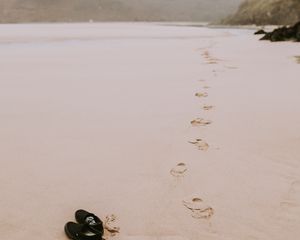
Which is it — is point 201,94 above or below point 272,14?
below

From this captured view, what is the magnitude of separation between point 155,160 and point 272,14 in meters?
47.9

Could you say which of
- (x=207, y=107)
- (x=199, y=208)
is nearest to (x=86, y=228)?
(x=199, y=208)

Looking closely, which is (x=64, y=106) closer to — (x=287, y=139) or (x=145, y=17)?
(x=287, y=139)

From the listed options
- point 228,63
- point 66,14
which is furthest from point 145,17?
point 228,63

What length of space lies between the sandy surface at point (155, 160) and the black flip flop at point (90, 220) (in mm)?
73

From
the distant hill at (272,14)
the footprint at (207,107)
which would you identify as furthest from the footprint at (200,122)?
the distant hill at (272,14)

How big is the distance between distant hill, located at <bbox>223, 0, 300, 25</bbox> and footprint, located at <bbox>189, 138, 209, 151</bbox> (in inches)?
1669

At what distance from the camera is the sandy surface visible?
1804 millimetres

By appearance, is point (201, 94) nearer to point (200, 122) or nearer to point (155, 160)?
point (200, 122)

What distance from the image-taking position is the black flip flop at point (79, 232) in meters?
1.63

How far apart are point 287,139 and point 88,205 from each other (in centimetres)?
159

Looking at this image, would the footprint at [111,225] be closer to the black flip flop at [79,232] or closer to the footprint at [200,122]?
the black flip flop at [79,232]

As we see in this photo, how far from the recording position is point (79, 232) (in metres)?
1.65

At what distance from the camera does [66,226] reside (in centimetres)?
171
